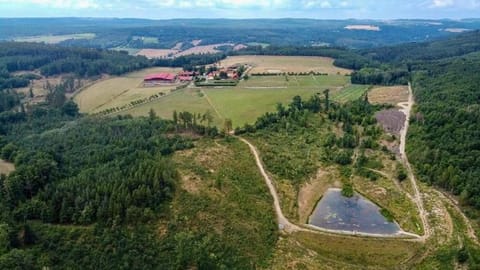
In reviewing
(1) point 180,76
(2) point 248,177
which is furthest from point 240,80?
(2) point 248,177

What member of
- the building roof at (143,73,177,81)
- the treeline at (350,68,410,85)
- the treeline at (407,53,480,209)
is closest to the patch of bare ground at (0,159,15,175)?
the treeline at (407,53,480,209)

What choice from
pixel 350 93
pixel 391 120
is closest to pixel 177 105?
pixel 350 93

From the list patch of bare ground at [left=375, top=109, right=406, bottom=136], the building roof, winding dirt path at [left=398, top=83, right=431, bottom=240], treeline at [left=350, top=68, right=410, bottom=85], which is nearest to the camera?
winding dirt path at [left=398, top=83, right=431, bottom=240]

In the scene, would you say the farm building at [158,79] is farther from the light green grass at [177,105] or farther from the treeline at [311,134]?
the treeline at [311,134]

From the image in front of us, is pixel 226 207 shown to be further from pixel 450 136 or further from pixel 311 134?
pixel 450 136

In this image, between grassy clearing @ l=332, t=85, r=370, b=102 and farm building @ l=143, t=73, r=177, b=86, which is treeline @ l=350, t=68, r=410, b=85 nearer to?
grassy clearing @ l=332, t=85, r=370, b=102

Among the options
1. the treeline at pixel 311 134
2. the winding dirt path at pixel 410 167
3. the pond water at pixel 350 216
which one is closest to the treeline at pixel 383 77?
the winding dirt path at pixel 410 167

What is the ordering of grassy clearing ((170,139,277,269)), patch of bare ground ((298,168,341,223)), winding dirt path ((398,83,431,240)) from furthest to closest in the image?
patch of bare ground ((298,168,341,223))
winding dirt path ((398,83,431,240))
grassy clearing ((170,139,277,269))

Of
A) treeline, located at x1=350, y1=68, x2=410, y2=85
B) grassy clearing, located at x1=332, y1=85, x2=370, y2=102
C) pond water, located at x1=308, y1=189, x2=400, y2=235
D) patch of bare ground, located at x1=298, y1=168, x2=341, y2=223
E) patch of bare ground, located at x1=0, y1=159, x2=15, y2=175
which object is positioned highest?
treeline, located at x1=350, y1=68, x2=410, y2=85
